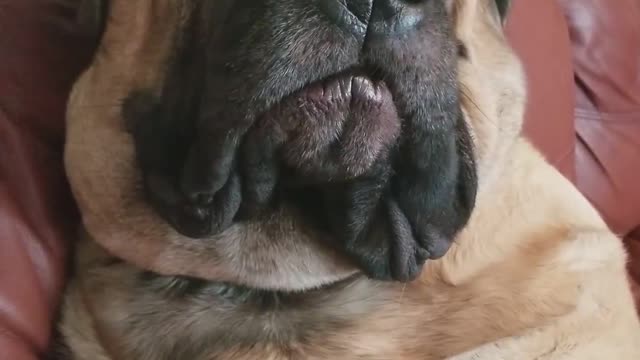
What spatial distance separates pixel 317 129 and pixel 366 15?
4.4 inches

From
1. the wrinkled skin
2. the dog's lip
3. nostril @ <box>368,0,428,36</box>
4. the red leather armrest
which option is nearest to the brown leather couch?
the red leather armrest

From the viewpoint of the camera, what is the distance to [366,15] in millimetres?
976

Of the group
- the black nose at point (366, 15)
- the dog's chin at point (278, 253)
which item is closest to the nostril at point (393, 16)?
the black nose at point (366, 15)

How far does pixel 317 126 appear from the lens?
1.02m

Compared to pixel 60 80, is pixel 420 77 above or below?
above

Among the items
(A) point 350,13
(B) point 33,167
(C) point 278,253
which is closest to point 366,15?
(A) point 350,13

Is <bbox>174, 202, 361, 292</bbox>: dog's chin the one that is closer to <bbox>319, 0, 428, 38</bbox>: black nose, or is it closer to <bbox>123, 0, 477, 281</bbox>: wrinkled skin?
<bbox>123, 0, 477, 281</bbox>: wrinkled skin

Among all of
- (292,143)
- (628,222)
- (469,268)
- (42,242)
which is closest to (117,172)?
(42,242)

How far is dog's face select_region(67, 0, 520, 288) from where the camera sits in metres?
1.00

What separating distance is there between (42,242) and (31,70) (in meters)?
0.20

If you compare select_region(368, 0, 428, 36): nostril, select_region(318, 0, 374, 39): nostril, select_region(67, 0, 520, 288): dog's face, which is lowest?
select_region(67, 0, 520, 288): dog's face

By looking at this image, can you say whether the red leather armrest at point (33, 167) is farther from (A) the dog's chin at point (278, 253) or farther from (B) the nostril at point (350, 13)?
(B) the nostril at point (350, 13)

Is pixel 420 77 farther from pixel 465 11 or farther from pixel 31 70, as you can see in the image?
pixel 31 70

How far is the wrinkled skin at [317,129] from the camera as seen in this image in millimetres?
998
